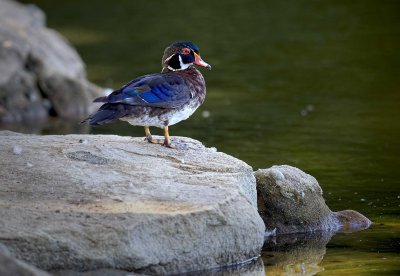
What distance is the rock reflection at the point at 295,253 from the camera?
8.05 m

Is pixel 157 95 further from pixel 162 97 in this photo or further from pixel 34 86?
pixel 34 86

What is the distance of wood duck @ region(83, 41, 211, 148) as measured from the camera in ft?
28.4

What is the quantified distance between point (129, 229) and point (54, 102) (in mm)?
8741

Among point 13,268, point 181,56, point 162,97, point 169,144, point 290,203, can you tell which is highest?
point 181,56

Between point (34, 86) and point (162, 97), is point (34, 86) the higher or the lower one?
the higher one

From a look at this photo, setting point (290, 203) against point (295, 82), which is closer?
point (290, 203)

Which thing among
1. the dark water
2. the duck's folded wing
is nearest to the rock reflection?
the dark water

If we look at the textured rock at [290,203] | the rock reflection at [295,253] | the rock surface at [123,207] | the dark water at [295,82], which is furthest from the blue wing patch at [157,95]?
the dark water at [295,82]

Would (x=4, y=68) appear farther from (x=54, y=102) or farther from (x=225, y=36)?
(x=225, y=36)

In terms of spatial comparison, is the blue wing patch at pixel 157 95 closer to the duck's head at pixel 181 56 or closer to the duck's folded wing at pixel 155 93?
the duck's folded wing at pixel 155 93

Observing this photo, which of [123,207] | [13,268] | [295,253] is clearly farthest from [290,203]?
[13,268]

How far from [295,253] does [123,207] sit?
1.66 m

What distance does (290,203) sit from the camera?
8.94 metres

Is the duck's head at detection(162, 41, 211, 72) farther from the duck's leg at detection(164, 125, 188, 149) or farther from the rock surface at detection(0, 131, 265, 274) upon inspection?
the rock surface at detection(0, 131, 265, 274)
